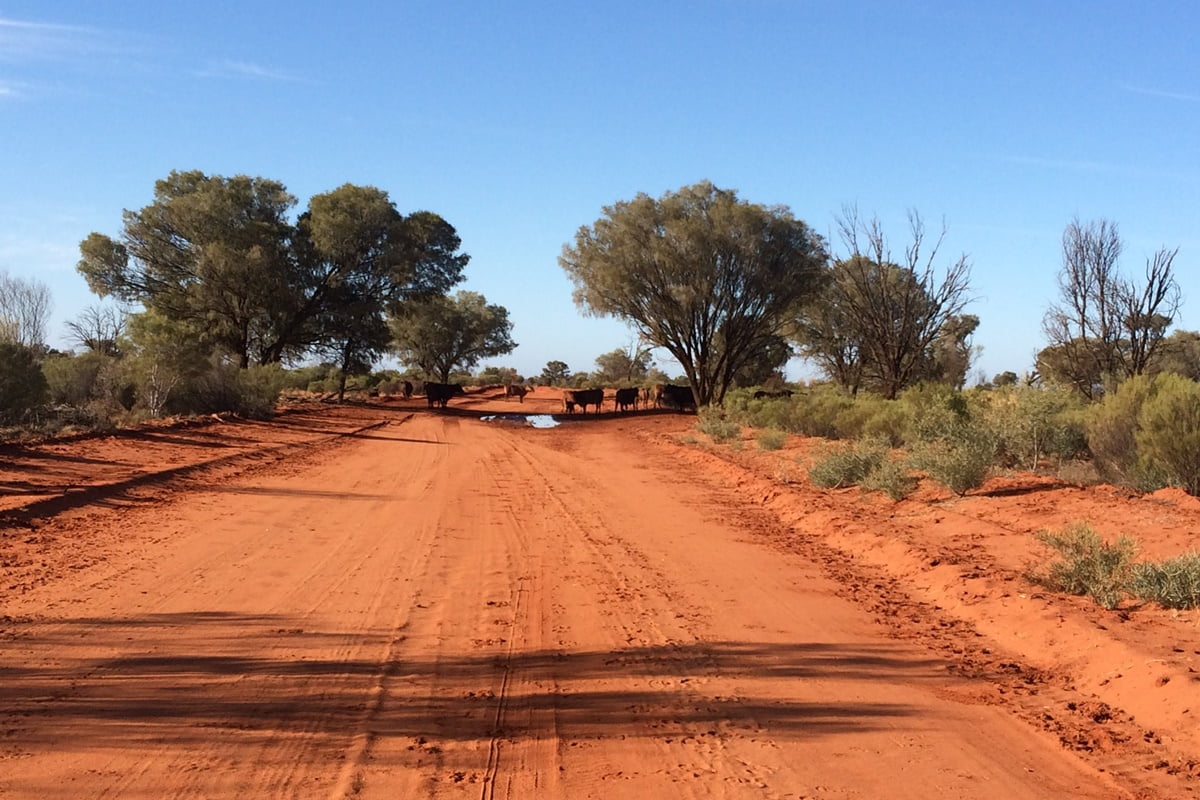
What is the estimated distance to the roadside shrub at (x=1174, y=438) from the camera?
1157cm

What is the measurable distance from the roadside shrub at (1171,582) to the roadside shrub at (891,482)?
5.58 m

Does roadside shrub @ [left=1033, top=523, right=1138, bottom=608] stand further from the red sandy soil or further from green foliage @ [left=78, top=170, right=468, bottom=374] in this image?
green foliage @ [left=78, top=170, right=468, bottom=374]

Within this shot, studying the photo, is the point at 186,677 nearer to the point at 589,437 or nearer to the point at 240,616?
the point at 240,616

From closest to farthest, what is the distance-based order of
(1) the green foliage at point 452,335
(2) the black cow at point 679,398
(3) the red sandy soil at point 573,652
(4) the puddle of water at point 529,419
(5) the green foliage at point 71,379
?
(3) the red sandy soil at point 573,652
(5) the green foliage at point 71,379
(4) the puddle of water at point 529,419
(2) the black cow at point 679,398
(1) the green foliage at point 452,335

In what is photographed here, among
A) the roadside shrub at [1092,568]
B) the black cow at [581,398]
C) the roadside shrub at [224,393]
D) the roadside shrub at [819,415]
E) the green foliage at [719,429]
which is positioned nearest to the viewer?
the roadside shrub at [1092,568]

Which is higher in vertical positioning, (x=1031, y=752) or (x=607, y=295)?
(x=607, y=295)

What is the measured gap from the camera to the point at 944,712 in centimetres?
534

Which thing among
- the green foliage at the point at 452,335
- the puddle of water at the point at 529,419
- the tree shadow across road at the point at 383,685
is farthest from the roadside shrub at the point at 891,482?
the green foliage at the point at 452,335

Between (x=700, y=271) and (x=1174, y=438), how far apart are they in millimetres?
28775

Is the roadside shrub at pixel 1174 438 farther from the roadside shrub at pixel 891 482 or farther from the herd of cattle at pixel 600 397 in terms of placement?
the herd of cattle at pixel 600 397

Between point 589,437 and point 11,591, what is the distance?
2247 centimetres

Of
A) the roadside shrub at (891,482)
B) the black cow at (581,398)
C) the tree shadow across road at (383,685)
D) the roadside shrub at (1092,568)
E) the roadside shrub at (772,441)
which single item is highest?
the black cow at (581,398)

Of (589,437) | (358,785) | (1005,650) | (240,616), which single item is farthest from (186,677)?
(589,437)

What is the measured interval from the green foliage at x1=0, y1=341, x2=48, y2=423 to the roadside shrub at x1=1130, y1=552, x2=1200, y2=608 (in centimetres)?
2170
